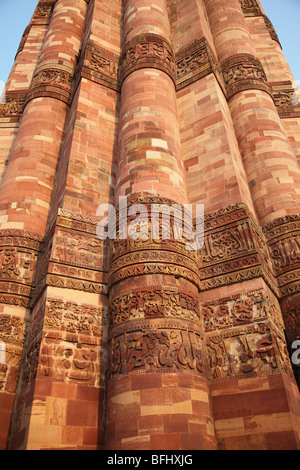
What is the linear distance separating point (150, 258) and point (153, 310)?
882mm

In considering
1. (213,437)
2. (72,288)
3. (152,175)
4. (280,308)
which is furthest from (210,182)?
(213,437)

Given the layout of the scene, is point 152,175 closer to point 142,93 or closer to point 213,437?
point 142,93

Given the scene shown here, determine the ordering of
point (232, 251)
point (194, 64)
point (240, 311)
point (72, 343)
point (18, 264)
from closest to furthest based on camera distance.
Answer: point (72, 343) < point (240, 311) < point (232, 251) < point (18, 264) < point (194, 64)

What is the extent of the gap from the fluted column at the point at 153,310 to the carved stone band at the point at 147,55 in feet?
2.05

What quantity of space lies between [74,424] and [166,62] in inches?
325

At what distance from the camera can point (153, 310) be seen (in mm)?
5250

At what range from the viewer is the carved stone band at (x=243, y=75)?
9.52 m

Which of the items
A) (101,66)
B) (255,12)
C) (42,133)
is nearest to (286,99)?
(255,12)

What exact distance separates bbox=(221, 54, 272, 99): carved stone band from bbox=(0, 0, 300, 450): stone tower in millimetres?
54

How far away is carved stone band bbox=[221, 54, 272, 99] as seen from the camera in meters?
9.52

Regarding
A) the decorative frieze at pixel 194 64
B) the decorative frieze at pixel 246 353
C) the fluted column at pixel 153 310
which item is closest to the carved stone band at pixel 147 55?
the decorative frieze at pixel 194 64

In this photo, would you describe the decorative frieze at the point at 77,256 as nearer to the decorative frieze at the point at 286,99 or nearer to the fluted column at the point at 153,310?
the fluted column at the point at 153,310

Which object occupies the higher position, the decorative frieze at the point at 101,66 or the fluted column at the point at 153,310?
the decorative frieze at the point at 101,66

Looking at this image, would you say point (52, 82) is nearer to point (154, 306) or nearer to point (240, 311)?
point (154, 306)
